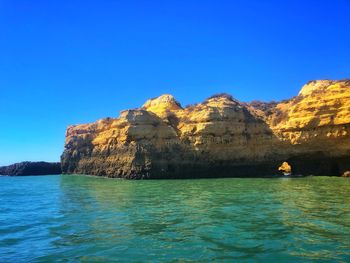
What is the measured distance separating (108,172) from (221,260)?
3755 cm

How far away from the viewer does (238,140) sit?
40344mm

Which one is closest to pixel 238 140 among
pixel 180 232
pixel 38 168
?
pixel 180 232

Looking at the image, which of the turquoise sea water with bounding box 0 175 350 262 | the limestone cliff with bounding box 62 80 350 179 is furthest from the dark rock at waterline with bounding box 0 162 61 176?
the turquoise sea water with bounding box 0 175 350 262

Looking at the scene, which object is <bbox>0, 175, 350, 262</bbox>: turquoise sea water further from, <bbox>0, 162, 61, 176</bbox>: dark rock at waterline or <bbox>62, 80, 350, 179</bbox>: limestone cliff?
<bbox>0, 162, 61, 176</bbox>: dark rock at waterline

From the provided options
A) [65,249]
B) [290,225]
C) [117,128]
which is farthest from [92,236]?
[117,128]

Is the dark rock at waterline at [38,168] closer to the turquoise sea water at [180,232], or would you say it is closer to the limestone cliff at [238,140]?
the limestone cliff at [238,140]

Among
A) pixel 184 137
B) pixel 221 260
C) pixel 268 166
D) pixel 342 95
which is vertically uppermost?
pixel 342 95

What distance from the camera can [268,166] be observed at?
40688 millimetres

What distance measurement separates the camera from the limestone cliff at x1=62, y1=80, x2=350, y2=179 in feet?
124

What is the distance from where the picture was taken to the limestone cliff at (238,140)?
124ft

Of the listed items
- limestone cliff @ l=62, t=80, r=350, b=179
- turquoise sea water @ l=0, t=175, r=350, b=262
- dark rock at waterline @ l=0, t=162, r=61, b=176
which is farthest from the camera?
dark rock at waterline @ l=0, t=162, r=61, b=176

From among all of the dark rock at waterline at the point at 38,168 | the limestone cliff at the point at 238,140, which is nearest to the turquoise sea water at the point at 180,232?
the limestone cliff at the point at 238,140

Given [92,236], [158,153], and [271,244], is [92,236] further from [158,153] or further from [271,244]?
[158,153]

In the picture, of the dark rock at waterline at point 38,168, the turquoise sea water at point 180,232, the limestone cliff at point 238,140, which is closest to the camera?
the turquoise sea water at point 180,232
